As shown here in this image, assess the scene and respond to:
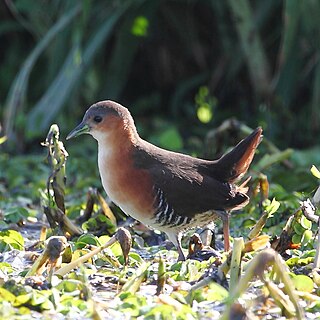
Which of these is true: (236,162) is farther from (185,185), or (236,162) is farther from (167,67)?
(167,67)

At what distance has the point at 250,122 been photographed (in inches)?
325

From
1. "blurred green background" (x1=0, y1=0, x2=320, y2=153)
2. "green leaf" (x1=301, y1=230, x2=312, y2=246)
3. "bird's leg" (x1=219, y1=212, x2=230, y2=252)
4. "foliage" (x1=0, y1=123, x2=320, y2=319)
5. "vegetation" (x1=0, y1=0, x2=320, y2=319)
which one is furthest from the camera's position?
"blurred green background" (x1=0, y1=0, x2=320, y2=153)

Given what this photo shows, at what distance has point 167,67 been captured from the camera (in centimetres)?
905

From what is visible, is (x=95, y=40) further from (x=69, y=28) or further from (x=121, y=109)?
(x=121, y=109)

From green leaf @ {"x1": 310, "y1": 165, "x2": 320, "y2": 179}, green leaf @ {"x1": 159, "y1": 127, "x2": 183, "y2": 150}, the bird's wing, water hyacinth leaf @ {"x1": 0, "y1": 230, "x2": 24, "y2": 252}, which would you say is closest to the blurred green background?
green leaf @ {"x1": 159, "y1": 127, "x2": 183, "y2": 150}

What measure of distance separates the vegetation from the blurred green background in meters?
0.01

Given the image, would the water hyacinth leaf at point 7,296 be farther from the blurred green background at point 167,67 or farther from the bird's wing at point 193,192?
the blurred green background at point 167,67

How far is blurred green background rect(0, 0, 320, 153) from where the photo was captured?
7699 mm

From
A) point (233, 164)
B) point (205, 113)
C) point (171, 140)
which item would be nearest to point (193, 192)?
point (233, 164)

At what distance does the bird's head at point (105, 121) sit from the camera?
4.83 metres

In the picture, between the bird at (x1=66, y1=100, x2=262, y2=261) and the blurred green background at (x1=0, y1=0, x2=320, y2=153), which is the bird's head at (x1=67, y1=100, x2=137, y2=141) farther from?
the blurred green background at (x1=0, y1=0, x2=320, y2=153)

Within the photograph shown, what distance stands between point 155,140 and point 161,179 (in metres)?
3.11

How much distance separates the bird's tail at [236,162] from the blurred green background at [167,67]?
1979 mm

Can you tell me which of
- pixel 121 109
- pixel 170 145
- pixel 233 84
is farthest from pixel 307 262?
pixel 233 84
